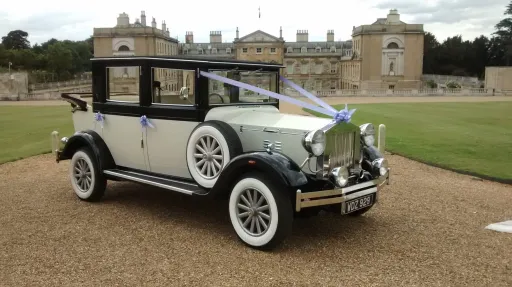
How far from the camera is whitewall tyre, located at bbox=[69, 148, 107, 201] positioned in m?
7.72

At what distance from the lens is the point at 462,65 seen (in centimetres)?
7650

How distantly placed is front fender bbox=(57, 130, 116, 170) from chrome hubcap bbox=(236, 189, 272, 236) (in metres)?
2.80

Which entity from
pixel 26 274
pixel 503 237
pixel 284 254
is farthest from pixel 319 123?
pixel 26 274

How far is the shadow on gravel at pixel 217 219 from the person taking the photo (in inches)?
240

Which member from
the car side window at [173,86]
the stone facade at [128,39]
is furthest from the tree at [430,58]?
the car side window at [173,86]

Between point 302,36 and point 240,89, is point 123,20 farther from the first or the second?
point 240,89

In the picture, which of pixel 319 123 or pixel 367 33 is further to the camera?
pixel 367 33

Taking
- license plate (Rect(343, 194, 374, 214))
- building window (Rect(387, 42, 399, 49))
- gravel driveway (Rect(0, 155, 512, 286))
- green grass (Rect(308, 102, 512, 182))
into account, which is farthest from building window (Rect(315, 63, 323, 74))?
license plate (Rect(343, 194, 374, 214))

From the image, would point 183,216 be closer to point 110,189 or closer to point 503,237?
point 110,189

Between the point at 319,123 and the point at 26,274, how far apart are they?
3.75 metres

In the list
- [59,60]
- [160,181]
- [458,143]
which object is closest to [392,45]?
[59,60]

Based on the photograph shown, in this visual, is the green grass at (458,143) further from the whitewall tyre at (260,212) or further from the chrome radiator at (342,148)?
the whitewall tyre at (260,212)

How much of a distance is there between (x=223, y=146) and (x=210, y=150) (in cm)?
25

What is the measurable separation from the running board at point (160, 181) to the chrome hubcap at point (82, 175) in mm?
487
